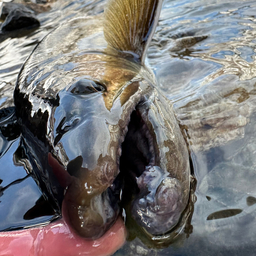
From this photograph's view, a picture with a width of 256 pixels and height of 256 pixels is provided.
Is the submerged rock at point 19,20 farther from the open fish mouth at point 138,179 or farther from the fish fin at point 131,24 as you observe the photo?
the open fish mouth at point 138,179

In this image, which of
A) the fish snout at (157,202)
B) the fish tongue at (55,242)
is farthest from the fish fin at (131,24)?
the fish tongue at (55,242)

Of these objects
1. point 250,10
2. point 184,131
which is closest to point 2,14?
point 250,10

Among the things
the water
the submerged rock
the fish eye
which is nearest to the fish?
the fish eye

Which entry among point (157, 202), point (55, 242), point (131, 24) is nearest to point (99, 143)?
point (157, 202)

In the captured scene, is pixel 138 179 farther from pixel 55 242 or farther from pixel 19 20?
pixel 19 20

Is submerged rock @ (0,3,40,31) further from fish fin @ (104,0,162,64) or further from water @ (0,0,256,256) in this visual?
fish fin @ (104,0,162,64)

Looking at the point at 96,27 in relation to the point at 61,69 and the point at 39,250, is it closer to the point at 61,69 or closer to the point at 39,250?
the point at 61,69
